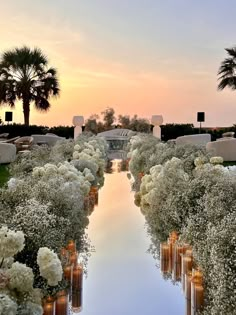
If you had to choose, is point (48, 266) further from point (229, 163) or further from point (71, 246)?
point (229, 163)

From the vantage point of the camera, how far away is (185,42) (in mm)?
14898

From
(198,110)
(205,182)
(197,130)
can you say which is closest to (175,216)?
(205,182)

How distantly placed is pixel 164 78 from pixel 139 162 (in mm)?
8870

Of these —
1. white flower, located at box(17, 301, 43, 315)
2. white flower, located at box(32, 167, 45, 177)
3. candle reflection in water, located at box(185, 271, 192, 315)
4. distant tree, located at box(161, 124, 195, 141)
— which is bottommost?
candle reflection in water, located at box(185, 271, 192, 315)

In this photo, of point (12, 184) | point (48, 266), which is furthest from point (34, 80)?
point (48, 266)

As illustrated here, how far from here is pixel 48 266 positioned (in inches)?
A: 92.7

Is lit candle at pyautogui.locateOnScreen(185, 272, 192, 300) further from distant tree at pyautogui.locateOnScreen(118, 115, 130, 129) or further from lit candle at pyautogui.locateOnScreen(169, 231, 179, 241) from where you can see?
distant tree at pyautogui.locateOnScreen(118, 115, 130, 129)

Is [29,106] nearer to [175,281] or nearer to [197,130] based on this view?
[197,130]

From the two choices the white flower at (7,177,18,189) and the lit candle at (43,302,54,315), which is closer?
the lit candle at (43,302,54,315)

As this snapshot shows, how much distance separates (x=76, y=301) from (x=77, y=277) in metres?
0.20

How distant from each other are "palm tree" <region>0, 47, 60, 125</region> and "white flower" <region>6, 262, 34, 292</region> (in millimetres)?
18583

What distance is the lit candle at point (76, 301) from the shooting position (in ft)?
10.1

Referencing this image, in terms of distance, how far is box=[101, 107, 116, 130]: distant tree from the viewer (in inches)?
805

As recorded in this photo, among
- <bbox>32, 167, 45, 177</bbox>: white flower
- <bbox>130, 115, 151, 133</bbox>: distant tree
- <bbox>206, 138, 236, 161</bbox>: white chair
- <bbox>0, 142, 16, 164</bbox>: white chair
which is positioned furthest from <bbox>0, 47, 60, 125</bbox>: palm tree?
<bbox>32, 167, 45, 177</bbox>: white flower
